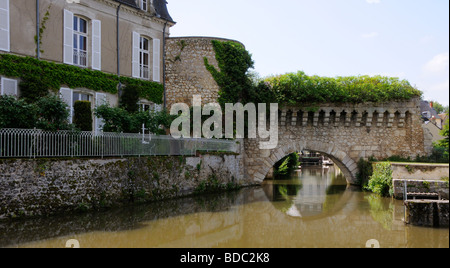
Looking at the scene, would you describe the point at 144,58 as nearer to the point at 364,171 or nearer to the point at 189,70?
the point at 189,70

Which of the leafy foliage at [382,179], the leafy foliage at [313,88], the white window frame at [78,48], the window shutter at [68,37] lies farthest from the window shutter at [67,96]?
the leafy foliage at [382,179]

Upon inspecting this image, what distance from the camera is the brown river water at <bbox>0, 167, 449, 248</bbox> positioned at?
739 cm

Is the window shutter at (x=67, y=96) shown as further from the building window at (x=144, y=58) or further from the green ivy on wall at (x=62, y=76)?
the building window at (x=144, y=58)

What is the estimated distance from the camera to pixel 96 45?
1431 centimetres

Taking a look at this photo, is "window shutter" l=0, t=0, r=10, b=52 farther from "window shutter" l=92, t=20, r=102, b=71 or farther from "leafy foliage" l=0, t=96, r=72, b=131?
"window shutter" l=92, t=20, r=102, b=71

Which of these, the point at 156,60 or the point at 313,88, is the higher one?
the point at 156,60

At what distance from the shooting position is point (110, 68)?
1495 centimetres

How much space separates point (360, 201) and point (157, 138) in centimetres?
752

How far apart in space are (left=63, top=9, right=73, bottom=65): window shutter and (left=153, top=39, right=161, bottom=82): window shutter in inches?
150

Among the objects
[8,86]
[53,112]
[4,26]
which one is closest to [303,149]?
[53,112]

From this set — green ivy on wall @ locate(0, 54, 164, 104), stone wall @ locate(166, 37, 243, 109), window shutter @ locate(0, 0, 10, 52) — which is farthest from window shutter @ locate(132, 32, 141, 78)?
window shutter @ locate(0, 0, 10, 52)

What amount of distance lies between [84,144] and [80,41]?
17.2 ft
